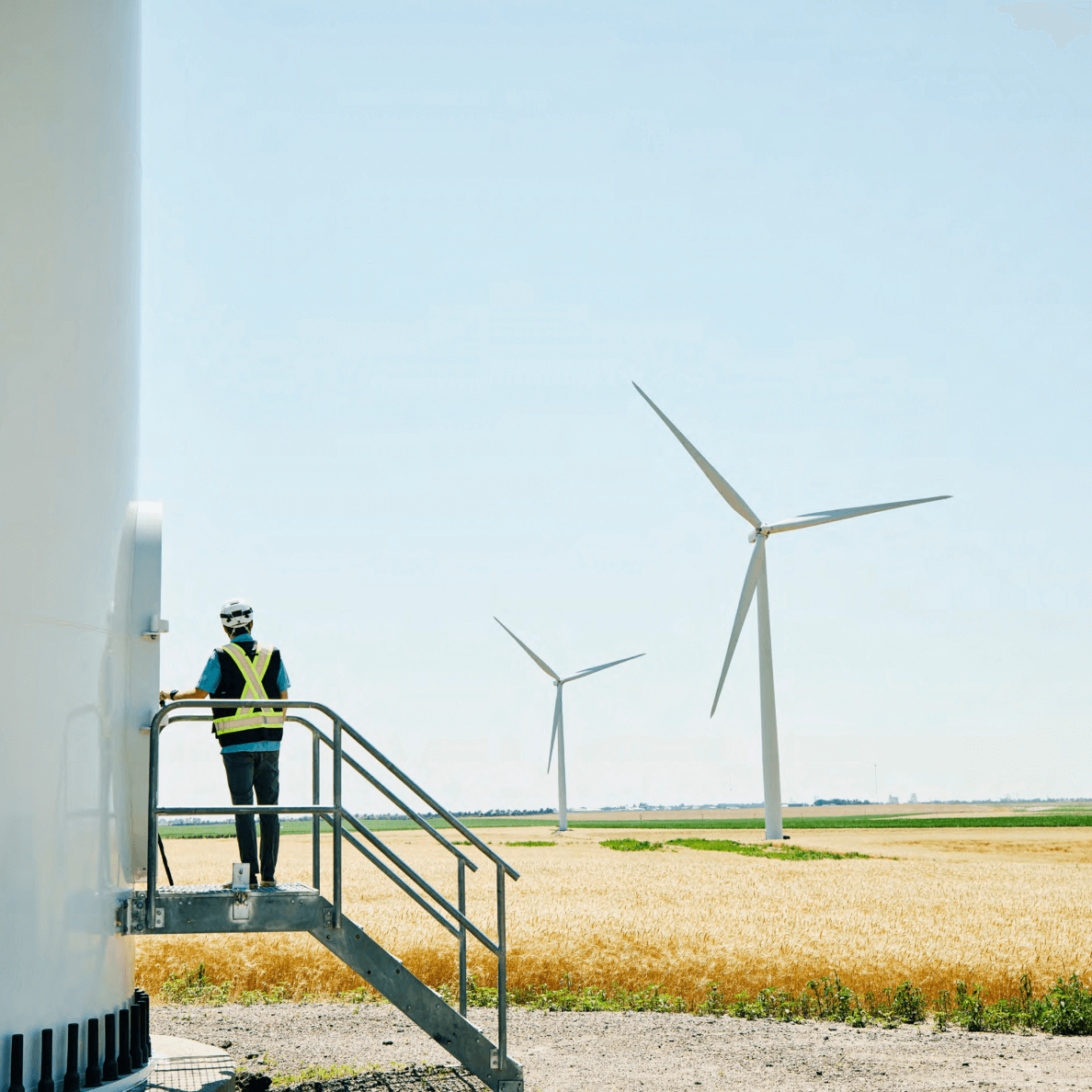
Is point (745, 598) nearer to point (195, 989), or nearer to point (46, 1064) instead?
point (195, 989)

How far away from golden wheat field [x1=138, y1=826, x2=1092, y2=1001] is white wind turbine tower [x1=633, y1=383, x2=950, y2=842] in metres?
15.2

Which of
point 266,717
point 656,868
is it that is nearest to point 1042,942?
point 266,717

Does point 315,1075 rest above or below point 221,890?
below

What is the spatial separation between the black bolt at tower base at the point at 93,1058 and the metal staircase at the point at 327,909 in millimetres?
843

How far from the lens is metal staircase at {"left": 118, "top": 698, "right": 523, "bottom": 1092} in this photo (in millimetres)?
8719

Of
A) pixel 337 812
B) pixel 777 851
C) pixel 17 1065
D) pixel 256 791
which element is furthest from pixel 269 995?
pixel 777 851

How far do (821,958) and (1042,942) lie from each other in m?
4.58

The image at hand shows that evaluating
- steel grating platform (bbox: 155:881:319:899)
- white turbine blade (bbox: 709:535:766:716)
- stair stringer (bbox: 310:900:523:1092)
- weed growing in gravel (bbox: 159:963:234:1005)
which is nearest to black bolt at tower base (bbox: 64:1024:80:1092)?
steel grating platform (bbox: 155:881:319:899)

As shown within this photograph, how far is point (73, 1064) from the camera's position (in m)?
7.56

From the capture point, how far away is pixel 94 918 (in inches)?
316

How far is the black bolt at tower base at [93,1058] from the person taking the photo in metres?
7.80

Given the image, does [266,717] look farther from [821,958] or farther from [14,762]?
[821,958]

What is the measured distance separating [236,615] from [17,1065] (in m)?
3.88

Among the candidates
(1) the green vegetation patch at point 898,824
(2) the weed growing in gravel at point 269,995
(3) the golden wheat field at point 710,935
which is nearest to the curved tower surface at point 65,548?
(2) the weed growing in gravel at point 269,995
